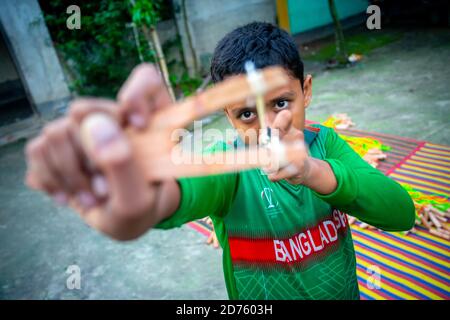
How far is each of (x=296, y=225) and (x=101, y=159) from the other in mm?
876

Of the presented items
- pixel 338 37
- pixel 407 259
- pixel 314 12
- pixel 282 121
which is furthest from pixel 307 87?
pixel 314 12

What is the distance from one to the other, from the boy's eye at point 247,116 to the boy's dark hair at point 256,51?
7.2 inches

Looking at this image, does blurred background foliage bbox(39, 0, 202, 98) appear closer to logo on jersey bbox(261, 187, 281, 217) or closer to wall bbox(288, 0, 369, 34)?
wall bbox(288, 0, 369, 34)

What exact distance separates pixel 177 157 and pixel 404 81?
6570 mm

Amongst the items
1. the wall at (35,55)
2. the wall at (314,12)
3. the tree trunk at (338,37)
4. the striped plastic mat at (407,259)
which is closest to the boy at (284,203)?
the striped plastic mat at (407,259)

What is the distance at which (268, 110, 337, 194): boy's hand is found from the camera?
862mm

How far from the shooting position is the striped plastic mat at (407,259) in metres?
2.50

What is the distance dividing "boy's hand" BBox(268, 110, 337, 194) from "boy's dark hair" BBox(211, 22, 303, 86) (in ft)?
1.38

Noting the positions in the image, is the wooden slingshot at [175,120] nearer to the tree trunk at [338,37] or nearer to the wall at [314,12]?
the tree trunk at [338,37]

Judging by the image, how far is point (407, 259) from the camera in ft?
9.03

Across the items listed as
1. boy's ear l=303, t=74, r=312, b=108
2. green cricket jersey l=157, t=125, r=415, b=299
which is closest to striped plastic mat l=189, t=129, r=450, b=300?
green cricket jersey l=157, t=125, r=415, b=299

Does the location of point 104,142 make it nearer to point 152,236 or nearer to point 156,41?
point 152,236
